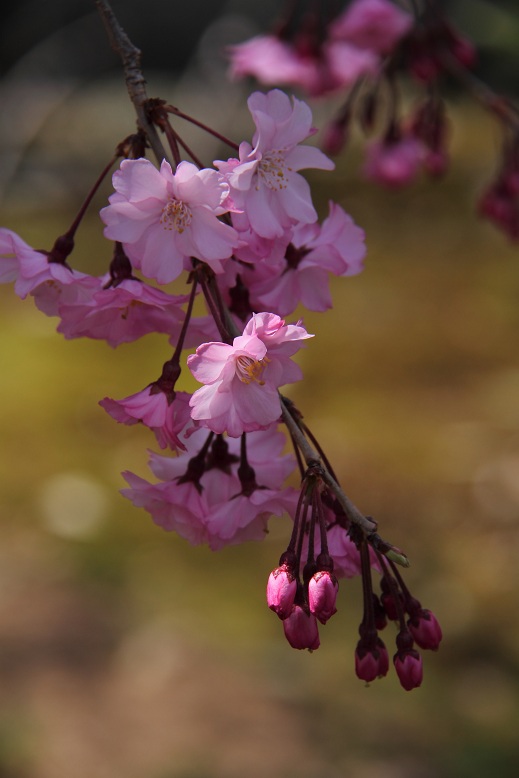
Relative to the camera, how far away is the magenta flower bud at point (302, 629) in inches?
23.8

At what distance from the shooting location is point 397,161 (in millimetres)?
1780

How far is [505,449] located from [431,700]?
1.11 meters

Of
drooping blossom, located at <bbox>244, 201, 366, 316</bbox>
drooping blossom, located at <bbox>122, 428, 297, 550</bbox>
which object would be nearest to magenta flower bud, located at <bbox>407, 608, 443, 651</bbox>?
drooping blossom, located at <bbox>122, 428, 297, 550</bbox>

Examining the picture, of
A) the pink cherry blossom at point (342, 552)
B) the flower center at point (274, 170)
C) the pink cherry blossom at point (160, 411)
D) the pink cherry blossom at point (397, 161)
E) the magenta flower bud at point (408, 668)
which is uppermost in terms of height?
the flower center at point (274, 170)

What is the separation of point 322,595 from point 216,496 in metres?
0.22

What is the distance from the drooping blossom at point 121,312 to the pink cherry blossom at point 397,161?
3.62 feet

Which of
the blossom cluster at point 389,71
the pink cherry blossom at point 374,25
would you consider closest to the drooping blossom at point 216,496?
the blossom cluster at point 389,71

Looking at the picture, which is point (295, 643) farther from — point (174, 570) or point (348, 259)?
point (174, 570)

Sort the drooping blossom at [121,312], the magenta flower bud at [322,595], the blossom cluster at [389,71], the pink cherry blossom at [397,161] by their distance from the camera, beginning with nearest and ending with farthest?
the magenta flower bud at [322,595] → the drooping blossom at [121,312] → the blossom cluster at [389,71] → the pink cherry blossom at [397,161]

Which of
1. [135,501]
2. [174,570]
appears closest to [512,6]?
[174,570]

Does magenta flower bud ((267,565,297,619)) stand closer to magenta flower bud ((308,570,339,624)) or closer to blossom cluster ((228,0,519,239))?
magenta flower bud ((308,570,339,624))

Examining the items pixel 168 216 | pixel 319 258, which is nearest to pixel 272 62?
pixel 319 258

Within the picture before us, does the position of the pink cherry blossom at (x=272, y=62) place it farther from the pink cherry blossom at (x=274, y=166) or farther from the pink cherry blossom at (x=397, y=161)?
the pink cherry blossom at (x=274, y=166)

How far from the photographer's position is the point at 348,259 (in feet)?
2.62
